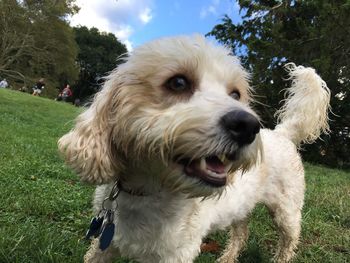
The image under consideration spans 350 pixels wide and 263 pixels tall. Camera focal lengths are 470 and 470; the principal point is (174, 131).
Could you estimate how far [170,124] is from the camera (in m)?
2.32

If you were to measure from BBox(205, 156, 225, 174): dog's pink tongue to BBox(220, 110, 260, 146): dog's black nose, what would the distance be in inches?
6.4

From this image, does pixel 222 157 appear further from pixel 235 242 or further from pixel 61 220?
pixel 61 220

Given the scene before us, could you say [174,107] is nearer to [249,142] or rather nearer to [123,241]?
[249,142]

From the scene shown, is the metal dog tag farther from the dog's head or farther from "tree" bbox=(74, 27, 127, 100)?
"tree" bbox=(74, 27, 127, 100)

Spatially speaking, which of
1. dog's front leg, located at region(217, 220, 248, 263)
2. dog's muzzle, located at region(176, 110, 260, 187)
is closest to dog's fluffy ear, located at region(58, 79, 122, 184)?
dog's muzzle, located at region(176, 110, 260, 187)

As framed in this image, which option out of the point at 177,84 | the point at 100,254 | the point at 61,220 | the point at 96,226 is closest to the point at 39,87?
the point at 61,220

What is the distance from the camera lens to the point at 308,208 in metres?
6.31

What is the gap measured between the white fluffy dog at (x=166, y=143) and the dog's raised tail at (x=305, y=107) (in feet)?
4.88

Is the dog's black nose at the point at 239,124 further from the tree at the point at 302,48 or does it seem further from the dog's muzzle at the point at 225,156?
the tree at the point at 302,48

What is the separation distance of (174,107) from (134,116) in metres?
0.23

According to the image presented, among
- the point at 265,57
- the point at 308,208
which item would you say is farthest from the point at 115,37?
the point at 308,208

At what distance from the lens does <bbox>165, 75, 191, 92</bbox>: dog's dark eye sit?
8.55 ft

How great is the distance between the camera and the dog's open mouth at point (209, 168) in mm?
2340

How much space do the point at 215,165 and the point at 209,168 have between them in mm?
42
